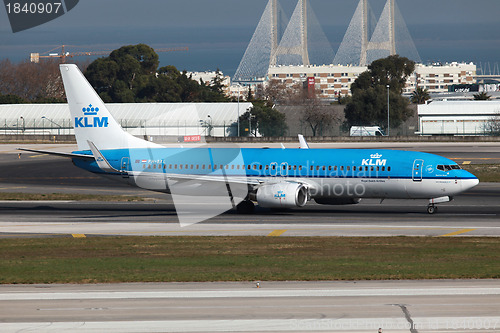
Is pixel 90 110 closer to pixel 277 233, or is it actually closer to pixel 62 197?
pixel 62 197

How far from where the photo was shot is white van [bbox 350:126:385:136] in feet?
406

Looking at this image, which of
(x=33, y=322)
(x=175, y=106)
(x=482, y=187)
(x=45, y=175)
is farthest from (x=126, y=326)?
(x=175, y=106)

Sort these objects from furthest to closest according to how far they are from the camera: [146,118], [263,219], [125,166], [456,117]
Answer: [456,117] → [146,118] → [125,166] → [263,219]

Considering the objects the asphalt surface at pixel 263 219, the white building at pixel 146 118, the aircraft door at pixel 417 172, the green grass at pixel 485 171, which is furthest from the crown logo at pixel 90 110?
the white building at pixel 146 118

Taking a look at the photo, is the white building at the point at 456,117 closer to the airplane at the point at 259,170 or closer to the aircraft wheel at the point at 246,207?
the airplane at the point at 259,170

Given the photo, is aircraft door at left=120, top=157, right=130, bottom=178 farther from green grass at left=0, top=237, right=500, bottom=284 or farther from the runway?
the runway

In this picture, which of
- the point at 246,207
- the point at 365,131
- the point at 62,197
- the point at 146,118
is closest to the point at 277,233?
the point at 246,207

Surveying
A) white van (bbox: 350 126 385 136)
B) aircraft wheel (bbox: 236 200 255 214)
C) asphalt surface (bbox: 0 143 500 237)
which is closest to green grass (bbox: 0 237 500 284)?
asphalt surface (bbox: 0 143 500 237)

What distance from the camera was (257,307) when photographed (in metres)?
20.4

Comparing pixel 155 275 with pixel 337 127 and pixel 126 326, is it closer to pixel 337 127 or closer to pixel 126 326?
pixel 126 326

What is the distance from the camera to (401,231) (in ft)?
120

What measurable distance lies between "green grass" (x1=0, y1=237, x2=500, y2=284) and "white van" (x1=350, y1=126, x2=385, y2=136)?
298 ft

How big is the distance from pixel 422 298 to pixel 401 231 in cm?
1568

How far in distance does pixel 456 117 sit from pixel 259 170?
10194cm
